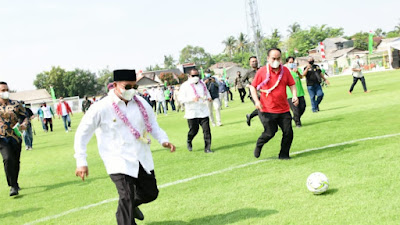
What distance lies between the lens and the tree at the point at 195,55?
158125 mm

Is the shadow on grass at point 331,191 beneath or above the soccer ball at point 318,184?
beneath

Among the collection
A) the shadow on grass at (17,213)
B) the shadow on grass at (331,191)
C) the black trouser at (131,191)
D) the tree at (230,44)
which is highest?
the tree at (230,44)

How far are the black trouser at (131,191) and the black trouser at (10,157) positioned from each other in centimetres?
463

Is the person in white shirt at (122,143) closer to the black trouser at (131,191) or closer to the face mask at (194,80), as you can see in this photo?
the black trouser at (131,191)

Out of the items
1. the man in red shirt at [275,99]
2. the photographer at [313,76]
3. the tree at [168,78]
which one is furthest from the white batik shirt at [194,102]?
the tree at [168,78]

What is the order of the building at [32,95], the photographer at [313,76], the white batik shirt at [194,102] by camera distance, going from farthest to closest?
1. the building at [32,95]
2. the photographer at [313,76]
3. the white batik shirt at [194,102]

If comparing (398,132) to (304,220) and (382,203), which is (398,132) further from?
(304,220)

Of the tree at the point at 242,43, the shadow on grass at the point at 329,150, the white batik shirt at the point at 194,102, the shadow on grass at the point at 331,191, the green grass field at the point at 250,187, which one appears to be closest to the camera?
the green grass field at the point at 250,187

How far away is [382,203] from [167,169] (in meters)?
4.94

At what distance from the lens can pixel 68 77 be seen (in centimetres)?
9650

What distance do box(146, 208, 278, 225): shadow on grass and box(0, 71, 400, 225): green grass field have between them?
13 mm

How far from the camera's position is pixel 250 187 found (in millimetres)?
6078

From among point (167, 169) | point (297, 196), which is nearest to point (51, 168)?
point (167, 169)

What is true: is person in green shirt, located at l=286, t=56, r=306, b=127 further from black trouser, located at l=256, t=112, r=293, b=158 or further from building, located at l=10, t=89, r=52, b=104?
building, located at l=10, t=89, r=52, b=104
